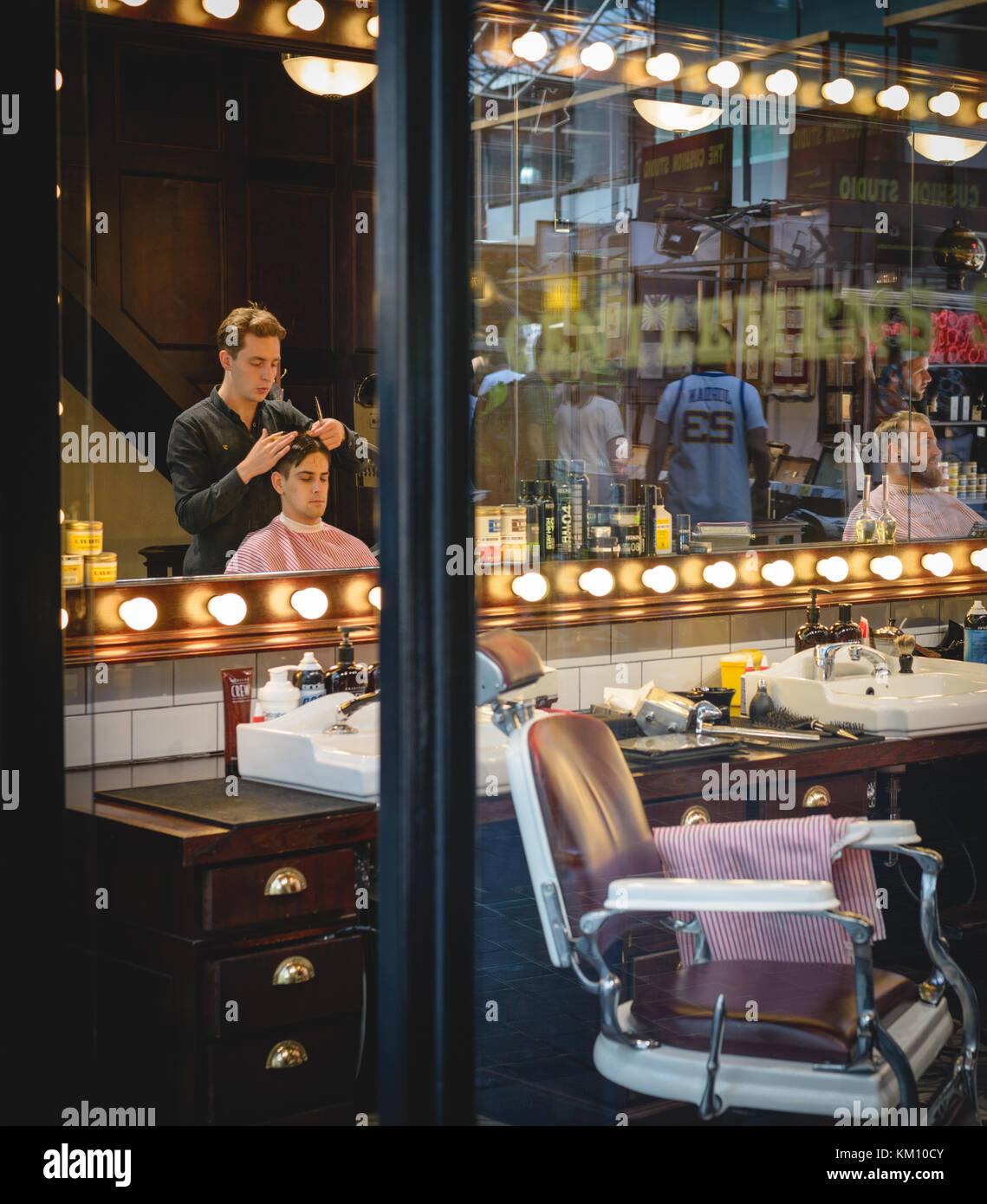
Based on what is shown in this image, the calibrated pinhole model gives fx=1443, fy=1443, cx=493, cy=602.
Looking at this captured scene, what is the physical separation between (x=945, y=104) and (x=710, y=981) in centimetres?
154

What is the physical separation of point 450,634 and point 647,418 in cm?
153

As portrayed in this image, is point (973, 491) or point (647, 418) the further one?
point (647, 418)

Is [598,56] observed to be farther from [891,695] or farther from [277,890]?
[277,890]

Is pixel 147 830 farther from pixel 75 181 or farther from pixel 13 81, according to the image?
pixel 13 81

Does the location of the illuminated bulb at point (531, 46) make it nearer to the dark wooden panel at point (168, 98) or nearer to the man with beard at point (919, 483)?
the man with beard at point (919, 483)

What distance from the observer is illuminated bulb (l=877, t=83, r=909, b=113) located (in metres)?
2.59

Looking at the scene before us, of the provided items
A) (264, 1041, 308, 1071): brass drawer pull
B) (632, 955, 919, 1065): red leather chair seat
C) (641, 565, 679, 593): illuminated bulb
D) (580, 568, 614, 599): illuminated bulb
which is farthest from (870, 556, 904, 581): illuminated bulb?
(264, 1041, 308, 1071): brass drawer pull

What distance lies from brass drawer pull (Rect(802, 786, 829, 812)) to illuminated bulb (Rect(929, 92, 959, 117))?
120 centimetres

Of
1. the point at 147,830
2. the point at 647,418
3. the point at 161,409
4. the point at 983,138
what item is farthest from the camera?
the point at 161,409

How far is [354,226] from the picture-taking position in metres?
3.41

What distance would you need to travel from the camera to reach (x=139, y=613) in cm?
306

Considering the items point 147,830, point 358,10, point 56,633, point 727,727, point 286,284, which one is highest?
point 358,10

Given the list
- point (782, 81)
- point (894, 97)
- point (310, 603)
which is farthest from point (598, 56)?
point (310, 603)

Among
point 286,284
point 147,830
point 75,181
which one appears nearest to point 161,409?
point 286,284
